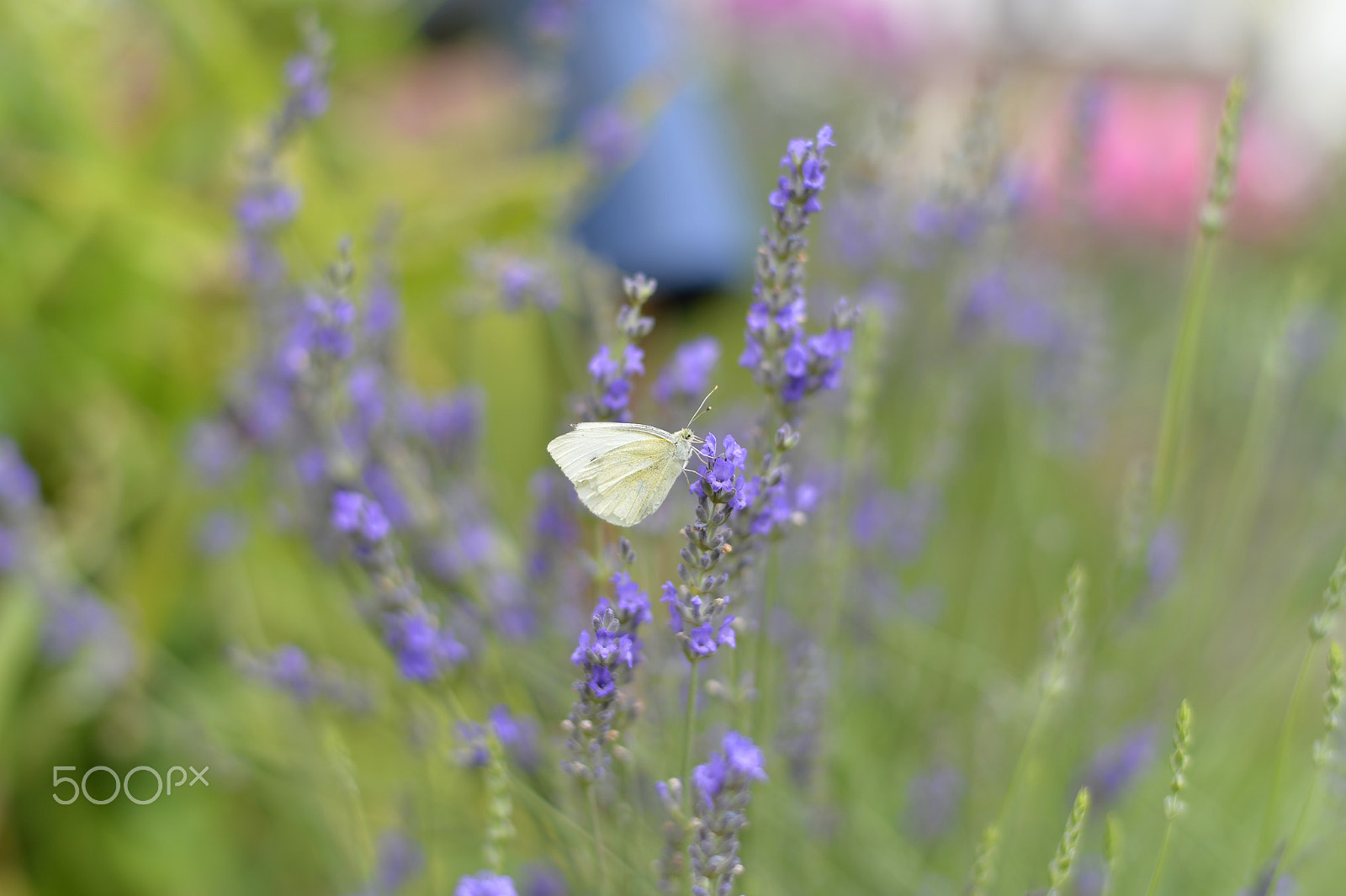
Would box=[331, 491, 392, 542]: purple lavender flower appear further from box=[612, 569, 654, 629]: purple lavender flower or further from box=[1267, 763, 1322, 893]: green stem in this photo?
box=[1267, 763, 1322, 893]: green stem

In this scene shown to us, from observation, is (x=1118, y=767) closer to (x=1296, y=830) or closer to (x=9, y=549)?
(x=1296, y=830)

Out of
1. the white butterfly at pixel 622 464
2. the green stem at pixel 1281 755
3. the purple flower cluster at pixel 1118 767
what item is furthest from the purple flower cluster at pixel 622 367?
the purple flower cluster at pixel 1118 767

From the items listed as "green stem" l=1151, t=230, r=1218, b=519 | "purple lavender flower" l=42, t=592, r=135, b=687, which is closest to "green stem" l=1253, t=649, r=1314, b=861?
"green stem" l=1151, t=230, r=1218, b=519

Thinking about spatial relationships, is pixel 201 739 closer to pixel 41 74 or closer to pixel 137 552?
pixel 137 552

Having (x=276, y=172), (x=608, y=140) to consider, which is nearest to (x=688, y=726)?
(x=276, y=172)

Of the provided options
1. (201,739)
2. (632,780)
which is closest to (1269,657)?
(632,780)

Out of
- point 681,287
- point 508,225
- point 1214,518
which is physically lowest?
point 1214,518
